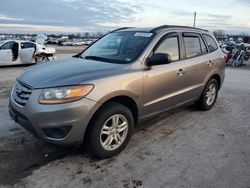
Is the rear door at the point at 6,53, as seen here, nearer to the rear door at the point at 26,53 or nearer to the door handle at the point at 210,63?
the rear door at the point at 26,53

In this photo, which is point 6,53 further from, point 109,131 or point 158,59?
point 109,131

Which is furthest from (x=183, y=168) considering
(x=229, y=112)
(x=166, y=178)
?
(x=229, y=112)

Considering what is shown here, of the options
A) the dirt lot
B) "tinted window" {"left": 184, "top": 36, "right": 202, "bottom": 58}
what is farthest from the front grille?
"tinted window" {"left": 184, "top": 36, "right": 202, "bottom": 58}

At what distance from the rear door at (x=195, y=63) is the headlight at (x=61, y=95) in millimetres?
2405

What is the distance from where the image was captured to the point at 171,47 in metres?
4.83

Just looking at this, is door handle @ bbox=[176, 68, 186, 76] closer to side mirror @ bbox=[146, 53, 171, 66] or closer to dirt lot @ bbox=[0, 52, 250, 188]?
side mirror @ bbox=[146, 53, 171, 66]

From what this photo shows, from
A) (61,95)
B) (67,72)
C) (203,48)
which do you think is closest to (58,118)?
(61,95)

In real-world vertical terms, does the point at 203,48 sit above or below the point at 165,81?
→ above

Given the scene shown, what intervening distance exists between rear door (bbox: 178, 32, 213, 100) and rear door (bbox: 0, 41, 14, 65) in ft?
36.0

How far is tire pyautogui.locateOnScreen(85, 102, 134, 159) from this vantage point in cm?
355

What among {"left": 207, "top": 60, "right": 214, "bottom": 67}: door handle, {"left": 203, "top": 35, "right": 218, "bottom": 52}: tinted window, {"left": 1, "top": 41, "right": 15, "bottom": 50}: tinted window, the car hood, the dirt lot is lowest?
the dirt lot

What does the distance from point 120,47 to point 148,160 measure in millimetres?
1956

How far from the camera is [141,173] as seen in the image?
345 cm

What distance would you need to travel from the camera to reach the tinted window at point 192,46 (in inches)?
205
